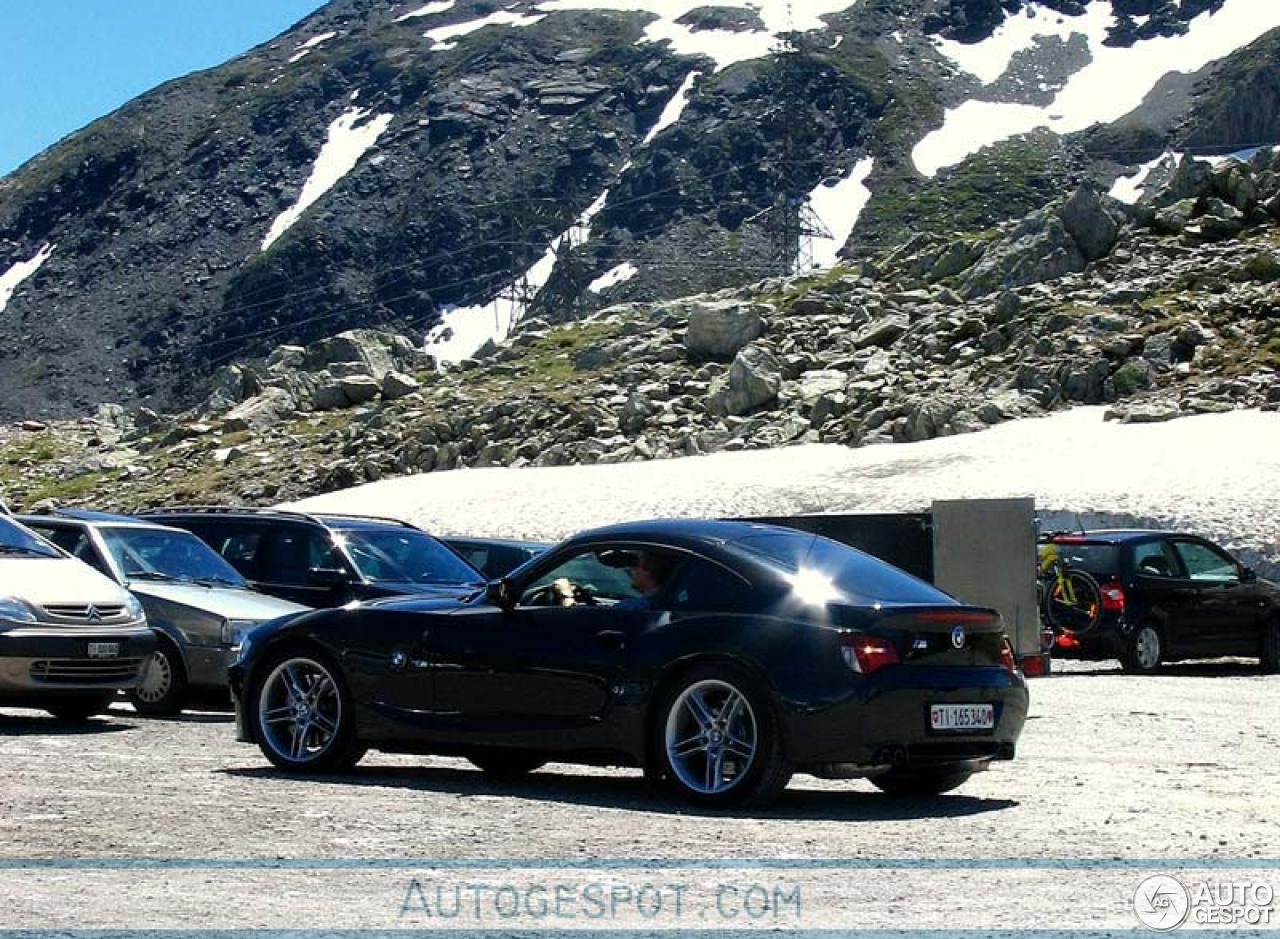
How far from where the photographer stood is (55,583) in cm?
1385

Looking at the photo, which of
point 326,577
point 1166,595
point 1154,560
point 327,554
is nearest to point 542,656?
point 326,577

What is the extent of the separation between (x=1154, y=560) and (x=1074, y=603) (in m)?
1.18

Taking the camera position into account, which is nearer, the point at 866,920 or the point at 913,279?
the point at 866,920

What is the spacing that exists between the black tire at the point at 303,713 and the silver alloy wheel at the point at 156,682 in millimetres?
4159

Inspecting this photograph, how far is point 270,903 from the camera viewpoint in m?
6.85

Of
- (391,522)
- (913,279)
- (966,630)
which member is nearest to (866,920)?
(966,630)

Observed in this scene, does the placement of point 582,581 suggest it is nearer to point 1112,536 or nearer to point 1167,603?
point 1167,603

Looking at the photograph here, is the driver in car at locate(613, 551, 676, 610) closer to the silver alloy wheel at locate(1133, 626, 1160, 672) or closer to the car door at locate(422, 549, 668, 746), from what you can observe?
the car door at locate(422, 549, 668, 746)

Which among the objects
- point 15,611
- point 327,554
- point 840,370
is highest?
point 840,370

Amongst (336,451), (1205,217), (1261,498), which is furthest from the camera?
(336,451)

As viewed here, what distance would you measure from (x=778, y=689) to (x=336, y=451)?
226 feet

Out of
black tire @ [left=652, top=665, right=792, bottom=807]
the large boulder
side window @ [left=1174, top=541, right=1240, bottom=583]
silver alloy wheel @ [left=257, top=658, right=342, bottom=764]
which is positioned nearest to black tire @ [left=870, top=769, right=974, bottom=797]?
black tire @ [left=652, top=665, right=792, bottom=807]

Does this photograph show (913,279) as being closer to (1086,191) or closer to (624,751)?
(1086,191)

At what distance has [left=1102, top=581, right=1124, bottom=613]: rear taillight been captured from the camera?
69.1 feet
